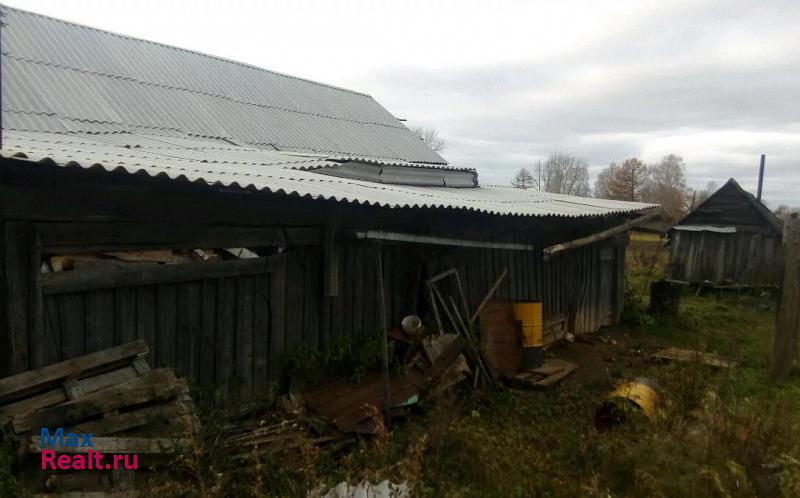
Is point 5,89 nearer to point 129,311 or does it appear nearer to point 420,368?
point 129,311

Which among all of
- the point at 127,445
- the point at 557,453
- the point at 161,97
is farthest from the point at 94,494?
the point at 161,97

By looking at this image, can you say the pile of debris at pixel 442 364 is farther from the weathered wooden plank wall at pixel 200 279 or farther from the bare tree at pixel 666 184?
the bare tree at pixel 666 184

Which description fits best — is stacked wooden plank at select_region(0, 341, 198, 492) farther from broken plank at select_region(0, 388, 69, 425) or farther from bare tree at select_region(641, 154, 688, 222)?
bare tree at select_region(641, 154, 688, 222)

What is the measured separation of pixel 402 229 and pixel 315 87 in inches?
377

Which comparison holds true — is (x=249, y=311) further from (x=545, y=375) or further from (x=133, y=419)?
(x=545, y=375)

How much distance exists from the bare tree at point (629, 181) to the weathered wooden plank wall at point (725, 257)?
32.6 metres

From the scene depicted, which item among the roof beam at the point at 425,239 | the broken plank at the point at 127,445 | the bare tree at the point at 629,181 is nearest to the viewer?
the broken plank at the point at 127,445

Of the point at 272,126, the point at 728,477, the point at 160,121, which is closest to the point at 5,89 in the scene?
the point at 160,121

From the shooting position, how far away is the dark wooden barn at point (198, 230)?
13.7ft

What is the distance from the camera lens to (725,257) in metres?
17.5

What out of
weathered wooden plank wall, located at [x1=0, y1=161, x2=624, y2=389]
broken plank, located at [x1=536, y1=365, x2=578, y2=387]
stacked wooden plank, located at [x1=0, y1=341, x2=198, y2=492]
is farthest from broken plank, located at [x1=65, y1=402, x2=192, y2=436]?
broken plank, located at [x1=536, y1=365, x2=578, y2=387]

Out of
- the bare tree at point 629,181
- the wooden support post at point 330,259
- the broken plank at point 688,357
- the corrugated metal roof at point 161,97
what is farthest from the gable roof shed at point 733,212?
the bare tree at point 629,181

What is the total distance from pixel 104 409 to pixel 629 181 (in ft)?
176

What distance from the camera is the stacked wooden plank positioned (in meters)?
3.77
